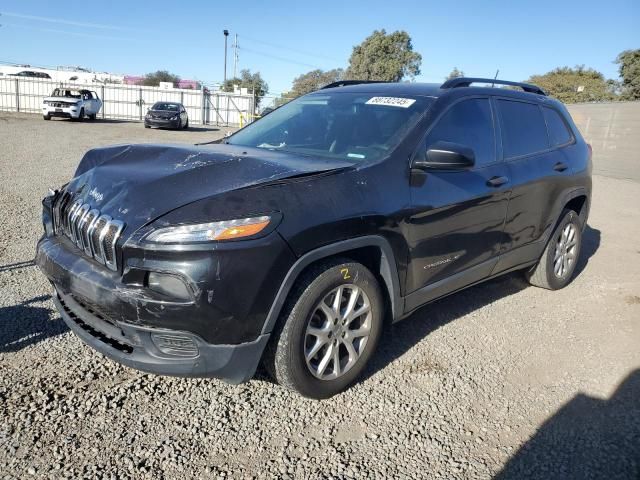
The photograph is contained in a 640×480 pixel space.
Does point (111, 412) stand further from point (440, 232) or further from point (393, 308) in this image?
point (440, 232)

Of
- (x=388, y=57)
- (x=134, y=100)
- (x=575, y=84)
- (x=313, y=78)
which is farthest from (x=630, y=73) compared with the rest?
(x=313, y=78)

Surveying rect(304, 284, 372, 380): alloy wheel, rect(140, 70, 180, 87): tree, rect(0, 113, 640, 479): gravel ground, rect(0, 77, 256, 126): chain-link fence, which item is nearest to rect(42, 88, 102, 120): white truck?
rect(0, 77, 256, 126): chain-link fence

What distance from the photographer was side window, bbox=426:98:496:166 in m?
3.40

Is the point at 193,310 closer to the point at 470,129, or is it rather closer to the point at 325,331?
the point at 325,331

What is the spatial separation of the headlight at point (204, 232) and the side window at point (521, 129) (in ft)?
8.10

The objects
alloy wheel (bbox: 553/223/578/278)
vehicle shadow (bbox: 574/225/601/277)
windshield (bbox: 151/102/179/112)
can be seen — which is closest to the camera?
alloy wheel (bbox: 553/223/578/278)

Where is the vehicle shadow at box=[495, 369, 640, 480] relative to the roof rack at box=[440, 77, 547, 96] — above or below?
below

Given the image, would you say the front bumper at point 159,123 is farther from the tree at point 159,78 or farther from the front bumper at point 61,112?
the tree at point 159,78

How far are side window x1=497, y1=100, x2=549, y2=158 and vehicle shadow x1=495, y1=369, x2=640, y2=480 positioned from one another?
75.0 inches

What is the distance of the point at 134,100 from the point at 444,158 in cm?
3788

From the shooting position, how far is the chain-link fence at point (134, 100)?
34.7 m

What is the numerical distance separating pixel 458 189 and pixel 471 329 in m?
1.23

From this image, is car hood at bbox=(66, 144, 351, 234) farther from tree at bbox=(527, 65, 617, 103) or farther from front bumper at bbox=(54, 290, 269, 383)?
tree at bbox=(527, 65, 617, 103)

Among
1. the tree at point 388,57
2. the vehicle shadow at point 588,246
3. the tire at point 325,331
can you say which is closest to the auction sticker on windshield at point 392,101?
the tire at point 325,331
